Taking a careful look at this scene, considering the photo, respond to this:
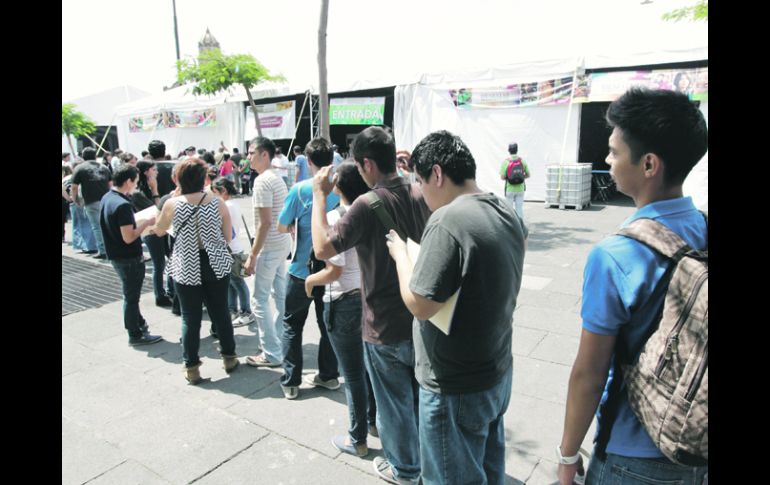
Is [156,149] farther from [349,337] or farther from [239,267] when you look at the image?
[349,337]

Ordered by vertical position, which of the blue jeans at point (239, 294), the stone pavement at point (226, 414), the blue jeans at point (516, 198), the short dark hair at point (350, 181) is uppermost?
the short dark hair at point (350, 181)

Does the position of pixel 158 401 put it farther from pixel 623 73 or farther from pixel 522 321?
pixel 623 73

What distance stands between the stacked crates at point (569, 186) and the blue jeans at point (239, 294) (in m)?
9.18

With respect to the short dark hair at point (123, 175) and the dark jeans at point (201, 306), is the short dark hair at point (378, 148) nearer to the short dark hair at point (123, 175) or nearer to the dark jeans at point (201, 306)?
the dark jeans at point (201, 306)

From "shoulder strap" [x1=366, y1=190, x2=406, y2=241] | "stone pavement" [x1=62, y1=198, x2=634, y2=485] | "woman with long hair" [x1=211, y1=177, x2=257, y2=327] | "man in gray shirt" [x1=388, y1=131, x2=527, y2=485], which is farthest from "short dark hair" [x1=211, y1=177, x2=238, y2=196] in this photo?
"man in gray shirt" [x1=388, y1=131, x2=527, y2=485]

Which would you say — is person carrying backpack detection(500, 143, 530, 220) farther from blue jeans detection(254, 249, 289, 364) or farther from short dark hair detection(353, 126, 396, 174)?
short dark hair detection(353, 126, 396, 174)

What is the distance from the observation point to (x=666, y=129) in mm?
1308

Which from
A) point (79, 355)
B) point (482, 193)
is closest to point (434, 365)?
point (482, 193)

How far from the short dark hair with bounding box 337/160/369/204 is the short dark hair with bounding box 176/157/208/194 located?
152 cm

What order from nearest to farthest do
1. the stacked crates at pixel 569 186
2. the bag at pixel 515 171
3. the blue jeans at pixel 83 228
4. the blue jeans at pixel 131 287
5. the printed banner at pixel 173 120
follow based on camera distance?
the blue jeans at pixel 131 287, the blue jeans at pixel 83 228, the bag at pixel 515 171, the stacked crates at pixel 569 186, the printed banner at pixel 173 120

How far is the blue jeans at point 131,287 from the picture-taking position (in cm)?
481

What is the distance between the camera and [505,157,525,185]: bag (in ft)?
31.5

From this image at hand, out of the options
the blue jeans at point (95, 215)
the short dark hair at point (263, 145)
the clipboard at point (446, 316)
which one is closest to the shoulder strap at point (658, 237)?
the clipboard at point (446, 316)

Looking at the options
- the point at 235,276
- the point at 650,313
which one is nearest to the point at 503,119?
the point at 235,276
